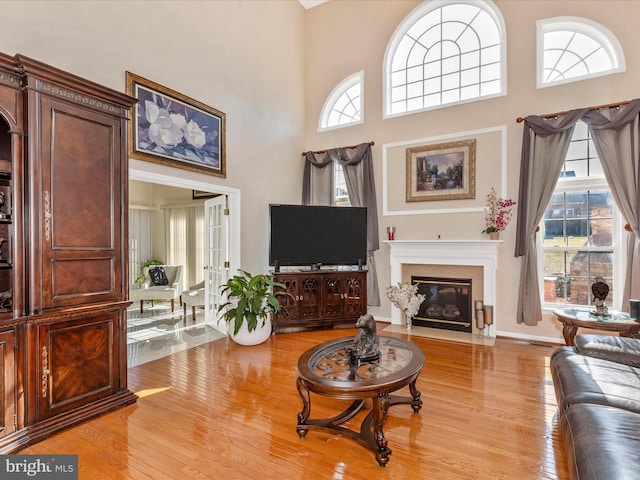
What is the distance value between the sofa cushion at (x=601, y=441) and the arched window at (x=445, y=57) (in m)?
4.18

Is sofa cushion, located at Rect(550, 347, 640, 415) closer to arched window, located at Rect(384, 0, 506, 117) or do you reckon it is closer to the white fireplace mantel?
the white fireplace mantel

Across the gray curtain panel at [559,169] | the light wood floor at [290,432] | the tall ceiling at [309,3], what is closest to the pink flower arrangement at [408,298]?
A: the gray curtain panel at [559,169]

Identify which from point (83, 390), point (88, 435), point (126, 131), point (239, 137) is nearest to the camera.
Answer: point (88, 435)

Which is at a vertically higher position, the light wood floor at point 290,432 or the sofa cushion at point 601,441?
the sofa cushion at point 601,441

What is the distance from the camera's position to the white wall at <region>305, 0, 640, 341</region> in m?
4.12

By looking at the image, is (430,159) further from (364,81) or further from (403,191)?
(364,81)

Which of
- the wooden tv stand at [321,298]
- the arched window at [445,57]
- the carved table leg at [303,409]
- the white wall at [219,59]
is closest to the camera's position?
the carved table leg at [303,409]

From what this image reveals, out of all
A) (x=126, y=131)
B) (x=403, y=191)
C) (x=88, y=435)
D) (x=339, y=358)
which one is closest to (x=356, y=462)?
(x=339, y=358)

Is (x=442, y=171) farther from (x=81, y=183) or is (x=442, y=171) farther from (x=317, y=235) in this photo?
(x=81, y=183)

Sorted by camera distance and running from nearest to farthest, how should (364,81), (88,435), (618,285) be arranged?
(88,435)
(618,285)
(364,81)

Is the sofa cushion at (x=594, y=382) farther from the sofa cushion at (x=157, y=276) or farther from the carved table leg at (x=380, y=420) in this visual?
the sofa cushion at (x=157, y=276)

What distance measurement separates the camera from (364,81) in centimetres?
559

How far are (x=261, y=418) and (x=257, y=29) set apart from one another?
16.6 ft

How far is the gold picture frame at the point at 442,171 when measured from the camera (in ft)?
15.7
